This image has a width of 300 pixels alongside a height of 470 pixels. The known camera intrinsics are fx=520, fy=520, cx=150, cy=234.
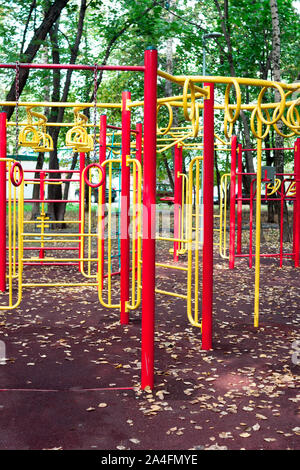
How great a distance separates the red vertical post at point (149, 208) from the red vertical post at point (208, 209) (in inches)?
33.5

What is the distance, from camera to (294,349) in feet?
15.6

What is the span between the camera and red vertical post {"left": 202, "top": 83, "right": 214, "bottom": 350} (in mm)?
4539

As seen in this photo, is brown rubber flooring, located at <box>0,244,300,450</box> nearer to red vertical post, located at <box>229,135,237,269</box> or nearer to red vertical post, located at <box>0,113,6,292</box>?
red vertical post, located at <box>0,113,6,292</box>

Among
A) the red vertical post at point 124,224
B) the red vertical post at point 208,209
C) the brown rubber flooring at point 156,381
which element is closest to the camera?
the brown rubber flooring at point 156,381

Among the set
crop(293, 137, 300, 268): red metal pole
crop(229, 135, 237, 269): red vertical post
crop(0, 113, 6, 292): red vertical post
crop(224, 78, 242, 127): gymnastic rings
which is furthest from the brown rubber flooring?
crop(293, 137, 300, 268): red metal pole

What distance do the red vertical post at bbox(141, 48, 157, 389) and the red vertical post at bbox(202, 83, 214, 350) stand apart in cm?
85

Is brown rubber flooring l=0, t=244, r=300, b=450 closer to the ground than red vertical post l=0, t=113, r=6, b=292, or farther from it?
closer to the ground

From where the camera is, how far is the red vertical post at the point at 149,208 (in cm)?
378

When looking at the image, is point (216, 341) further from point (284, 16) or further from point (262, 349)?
point (284, 16)

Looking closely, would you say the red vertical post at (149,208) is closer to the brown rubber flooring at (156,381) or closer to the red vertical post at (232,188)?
the brown rubber flooring at (156,381)

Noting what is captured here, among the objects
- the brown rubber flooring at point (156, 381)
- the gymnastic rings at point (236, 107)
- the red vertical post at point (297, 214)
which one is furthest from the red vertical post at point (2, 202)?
the red vertical post at point (297, 214)

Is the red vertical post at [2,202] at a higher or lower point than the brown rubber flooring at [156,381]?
higher

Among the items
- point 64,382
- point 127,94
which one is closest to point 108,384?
point 64,382

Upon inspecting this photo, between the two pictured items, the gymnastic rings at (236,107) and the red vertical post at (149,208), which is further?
the gymnastic rings at (236,107)
